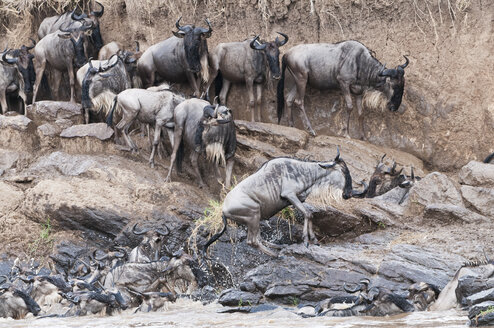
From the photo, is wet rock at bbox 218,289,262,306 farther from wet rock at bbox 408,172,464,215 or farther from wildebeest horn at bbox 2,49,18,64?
wildebeest horn at bbox 2,49,18,64

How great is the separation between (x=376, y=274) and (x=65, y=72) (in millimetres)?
10198

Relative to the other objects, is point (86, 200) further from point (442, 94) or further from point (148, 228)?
point (442, 94)

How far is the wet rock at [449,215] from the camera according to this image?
13.1 meters

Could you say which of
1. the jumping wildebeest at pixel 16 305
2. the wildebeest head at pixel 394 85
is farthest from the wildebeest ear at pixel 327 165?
the jumping wildebeest at pixel 16 305

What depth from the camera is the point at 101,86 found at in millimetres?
17578

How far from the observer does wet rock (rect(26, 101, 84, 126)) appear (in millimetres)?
17672

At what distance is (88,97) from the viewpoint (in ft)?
57.5

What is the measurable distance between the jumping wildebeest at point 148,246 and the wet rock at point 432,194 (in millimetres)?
3626

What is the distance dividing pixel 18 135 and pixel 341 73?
589 centimetres

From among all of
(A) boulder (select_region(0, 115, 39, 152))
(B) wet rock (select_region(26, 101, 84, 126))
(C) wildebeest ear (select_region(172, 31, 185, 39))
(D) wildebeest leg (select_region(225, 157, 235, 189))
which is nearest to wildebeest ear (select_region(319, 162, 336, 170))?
(D) wildebeest leg (select_region(225, 157, 235, 189))

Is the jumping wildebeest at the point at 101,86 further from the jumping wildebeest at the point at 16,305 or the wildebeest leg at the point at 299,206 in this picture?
the jumping wildebeest at the point at 16,305

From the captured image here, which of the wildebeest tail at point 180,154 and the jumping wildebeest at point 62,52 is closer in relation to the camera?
the wildebeest tail at point 180,154

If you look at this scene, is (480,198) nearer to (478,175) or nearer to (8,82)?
(478,175)

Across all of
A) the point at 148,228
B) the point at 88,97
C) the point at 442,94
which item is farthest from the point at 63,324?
the point at 442,94
